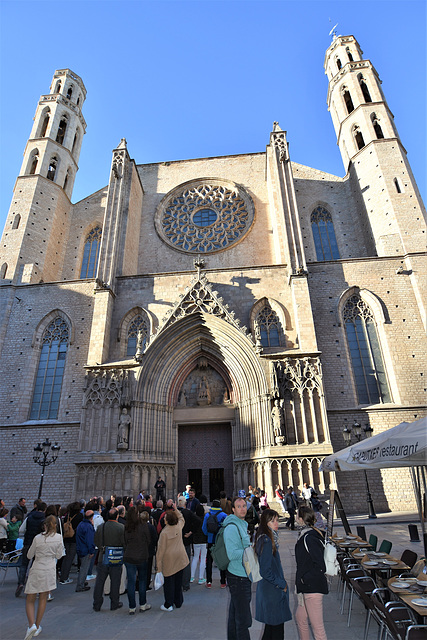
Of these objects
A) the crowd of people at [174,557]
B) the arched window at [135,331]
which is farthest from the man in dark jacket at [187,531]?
the arched window at [135,331]

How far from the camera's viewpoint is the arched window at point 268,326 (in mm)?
17062

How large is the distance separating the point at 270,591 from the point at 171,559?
2274mm

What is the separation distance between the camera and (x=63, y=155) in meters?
24.9

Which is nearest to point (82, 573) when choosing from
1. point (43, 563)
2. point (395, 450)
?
point (43, 563)

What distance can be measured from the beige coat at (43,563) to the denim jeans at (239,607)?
247 centimetres

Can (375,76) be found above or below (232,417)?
above

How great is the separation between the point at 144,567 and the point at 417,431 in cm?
431

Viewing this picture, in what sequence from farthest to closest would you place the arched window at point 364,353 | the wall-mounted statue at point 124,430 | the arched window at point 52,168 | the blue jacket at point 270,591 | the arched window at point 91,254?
1. the arched window at point 52,168
2. the arched window at point 91,254
3. the arched window at point 364,353
4. the wall-mounted statue at point 124,430
5. the blue jacket at point 270,591

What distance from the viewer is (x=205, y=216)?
944 inches

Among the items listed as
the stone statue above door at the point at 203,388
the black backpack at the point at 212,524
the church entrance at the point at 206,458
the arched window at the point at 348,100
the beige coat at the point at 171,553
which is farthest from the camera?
the arched window at the point at 348,100

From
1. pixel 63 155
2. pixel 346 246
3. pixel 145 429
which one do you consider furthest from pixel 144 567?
pixel 63 155

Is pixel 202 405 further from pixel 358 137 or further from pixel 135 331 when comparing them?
pixel 358 137

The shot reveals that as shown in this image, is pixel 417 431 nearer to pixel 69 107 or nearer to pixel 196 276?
pixel 196 276

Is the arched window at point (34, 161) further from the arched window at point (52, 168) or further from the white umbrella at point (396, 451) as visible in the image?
the white umbrella at point (396, 451)
